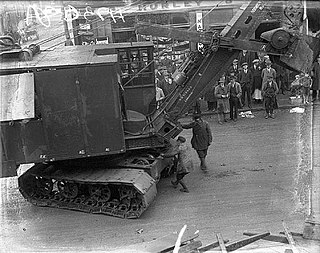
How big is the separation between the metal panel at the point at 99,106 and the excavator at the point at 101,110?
0.06 feet

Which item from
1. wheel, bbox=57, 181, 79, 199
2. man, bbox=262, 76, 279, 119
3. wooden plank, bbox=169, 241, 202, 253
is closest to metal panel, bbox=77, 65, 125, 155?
wheel, bbox=57, 181, 79, 199

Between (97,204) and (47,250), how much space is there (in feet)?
5.48

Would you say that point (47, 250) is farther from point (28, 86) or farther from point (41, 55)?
point (41, 55)

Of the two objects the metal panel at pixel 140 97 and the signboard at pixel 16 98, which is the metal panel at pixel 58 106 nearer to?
the signboard at pixel 16 98

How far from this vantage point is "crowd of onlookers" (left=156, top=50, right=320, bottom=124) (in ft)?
52.4

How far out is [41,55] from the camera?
11227 mm

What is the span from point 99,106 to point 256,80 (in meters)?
8.67

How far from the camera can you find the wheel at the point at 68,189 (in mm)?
10773

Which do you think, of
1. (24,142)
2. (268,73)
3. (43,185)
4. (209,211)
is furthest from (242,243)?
(268,73)

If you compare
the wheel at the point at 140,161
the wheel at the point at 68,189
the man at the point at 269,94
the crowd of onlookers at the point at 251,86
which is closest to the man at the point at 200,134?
the wheel at the point at 140,161

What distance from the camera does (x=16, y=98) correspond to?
9219mm

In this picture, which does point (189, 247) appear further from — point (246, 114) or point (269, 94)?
point (246, 114)

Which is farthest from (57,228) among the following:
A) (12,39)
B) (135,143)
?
(12,39)

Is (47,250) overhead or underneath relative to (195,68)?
underneath
